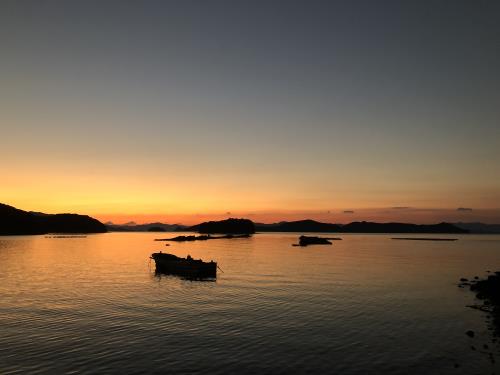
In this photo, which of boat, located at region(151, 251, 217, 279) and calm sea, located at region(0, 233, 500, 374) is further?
boat, located at region(151, 251, 217, 279)

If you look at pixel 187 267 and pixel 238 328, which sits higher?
pixel 187 267

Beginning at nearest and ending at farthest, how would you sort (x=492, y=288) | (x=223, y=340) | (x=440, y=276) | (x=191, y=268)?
(x=223, y=340) < (x=492, y=288) < (x=191, y=268) < (x=440, y=276)

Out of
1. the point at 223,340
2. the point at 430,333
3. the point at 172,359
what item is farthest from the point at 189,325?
the point at 430,333

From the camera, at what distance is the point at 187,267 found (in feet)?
226

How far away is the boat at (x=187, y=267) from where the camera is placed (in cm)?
6569

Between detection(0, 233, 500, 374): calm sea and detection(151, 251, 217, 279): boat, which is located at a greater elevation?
detection(151, 251, 217, 279): boat

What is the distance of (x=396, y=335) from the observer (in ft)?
102

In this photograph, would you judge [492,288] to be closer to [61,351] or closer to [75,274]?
[61,351]

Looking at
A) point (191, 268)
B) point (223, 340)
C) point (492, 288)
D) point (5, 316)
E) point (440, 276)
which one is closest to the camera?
point (223, 340)

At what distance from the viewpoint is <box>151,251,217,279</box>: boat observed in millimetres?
65688

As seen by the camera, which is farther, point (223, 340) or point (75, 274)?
point (75, 274)

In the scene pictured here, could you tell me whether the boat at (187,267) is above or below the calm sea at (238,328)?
above

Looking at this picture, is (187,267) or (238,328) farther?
(187,267)

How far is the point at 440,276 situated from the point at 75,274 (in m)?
69.8
